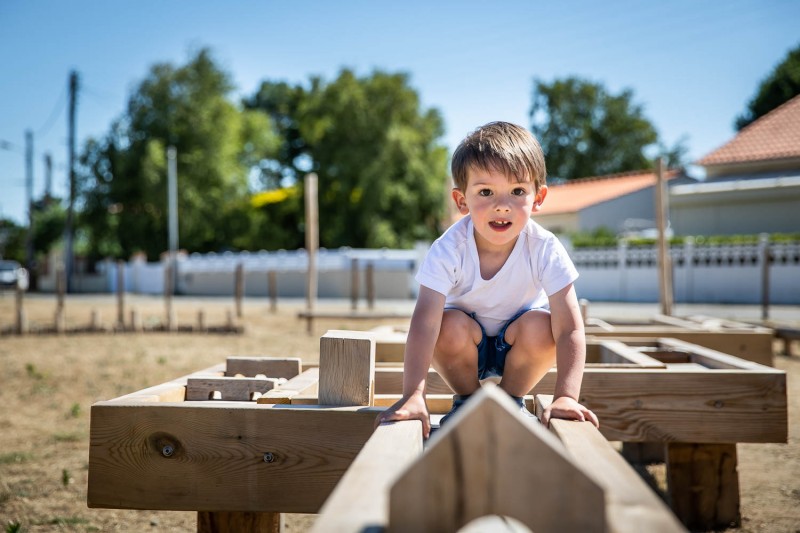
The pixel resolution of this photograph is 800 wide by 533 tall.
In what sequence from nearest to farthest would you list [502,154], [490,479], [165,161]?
[490,479]
[502,154]
[165,161]

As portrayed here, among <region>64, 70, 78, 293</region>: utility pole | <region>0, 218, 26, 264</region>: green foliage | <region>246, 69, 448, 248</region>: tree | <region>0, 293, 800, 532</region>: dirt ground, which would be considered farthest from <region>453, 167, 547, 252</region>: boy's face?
<region>0, 218, 26, 264</region>: green foliage

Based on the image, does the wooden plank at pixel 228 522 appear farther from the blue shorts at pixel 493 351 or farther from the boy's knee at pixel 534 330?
the boy's knee at pixel 534 330

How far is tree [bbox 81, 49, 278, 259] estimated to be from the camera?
37.4 m

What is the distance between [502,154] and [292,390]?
113cm

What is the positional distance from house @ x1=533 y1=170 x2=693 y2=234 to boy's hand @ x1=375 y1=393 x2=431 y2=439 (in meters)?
26.9

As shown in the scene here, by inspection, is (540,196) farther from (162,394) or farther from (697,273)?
(697,273)

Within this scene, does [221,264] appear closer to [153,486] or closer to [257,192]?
[257,192]

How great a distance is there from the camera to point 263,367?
309 centimetres

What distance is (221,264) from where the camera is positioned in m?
30.6

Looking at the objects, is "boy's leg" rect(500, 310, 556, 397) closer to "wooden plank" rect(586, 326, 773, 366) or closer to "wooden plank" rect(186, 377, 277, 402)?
"wooden plank" rect(186, 377, 277, 402)

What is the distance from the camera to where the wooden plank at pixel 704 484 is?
320cm

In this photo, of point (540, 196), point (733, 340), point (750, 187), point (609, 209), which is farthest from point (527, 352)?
point (609, 209)

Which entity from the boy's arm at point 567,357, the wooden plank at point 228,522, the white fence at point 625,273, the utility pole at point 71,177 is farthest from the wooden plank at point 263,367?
the utility pole at point 71,177

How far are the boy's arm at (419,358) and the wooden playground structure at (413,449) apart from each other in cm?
12
